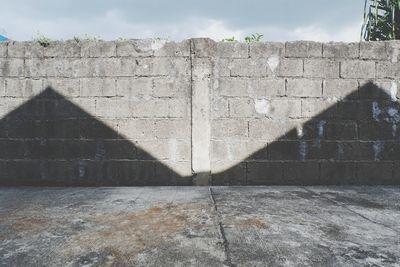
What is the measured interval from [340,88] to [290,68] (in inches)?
25.2

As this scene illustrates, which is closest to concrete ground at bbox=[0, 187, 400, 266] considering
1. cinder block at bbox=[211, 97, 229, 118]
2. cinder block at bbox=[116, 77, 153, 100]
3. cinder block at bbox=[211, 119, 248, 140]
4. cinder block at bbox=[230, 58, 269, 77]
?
cinder block at bbox=[211, 119, 248, 140]

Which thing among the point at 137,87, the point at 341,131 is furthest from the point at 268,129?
the point at 137,87

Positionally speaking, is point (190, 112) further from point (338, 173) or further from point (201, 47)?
point (338, 173)

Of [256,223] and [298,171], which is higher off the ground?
[298,171]

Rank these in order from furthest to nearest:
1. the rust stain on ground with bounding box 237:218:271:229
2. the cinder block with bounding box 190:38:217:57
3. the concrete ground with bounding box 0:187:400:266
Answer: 1. the cinder block with bounding box 190:38:217:57
2. the rust stain on ground with bounding box 237:218:271:229
3. the concrete ground with bounding box 0:187:400:266

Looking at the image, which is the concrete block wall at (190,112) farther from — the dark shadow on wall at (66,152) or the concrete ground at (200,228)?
the concrete ground at (200,228)

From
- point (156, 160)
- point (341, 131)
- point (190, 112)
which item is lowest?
point (156, 160)

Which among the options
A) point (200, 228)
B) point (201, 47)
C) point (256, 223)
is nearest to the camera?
point (200, 228)

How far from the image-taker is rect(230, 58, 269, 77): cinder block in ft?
12.8

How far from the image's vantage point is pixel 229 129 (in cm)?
388

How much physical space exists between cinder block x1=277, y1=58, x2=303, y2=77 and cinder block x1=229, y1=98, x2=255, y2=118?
19.6 inches

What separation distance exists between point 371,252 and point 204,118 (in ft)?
7.78

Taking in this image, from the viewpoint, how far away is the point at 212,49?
152 inches

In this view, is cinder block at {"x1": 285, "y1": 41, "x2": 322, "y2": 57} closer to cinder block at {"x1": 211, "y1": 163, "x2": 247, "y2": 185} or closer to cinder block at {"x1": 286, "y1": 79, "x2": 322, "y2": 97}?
cinder block at {"x1": 286, "y1": 79, "x2": 322, "y2": 97}
